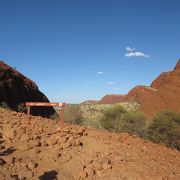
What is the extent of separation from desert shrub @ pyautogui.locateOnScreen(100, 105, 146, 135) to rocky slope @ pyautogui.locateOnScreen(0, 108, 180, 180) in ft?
61.0

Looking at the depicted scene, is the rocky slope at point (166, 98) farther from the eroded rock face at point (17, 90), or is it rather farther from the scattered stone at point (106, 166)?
the scattered stone at point (106, 166)

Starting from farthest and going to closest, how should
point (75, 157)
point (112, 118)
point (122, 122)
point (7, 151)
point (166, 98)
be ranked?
point (166, 98), point (112, 118), point (122, 122), point (75, 157), point (7, 151)

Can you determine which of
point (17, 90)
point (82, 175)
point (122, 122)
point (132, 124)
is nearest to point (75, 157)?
point (82, 175)

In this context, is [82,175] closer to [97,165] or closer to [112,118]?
[97,165]

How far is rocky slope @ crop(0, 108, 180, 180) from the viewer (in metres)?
8.01

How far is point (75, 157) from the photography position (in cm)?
898

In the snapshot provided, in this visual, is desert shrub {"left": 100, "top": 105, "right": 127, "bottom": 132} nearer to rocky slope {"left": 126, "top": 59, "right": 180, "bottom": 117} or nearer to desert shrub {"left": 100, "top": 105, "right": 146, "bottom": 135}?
desert shrub {"left": 100, "top": 105, "right": 146, "bottom": 135}

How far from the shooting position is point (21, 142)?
948 centimetres

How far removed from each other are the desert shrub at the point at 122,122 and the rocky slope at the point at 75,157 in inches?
732

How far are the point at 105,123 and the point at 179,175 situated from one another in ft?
83.5

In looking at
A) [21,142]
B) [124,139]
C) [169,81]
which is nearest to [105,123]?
[124,139]

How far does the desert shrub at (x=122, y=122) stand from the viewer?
2970 centimetres

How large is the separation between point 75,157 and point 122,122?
906 inches

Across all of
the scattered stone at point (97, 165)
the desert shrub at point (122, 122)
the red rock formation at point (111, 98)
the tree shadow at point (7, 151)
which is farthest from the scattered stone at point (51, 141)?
the red rock formation at point (111, 98)
